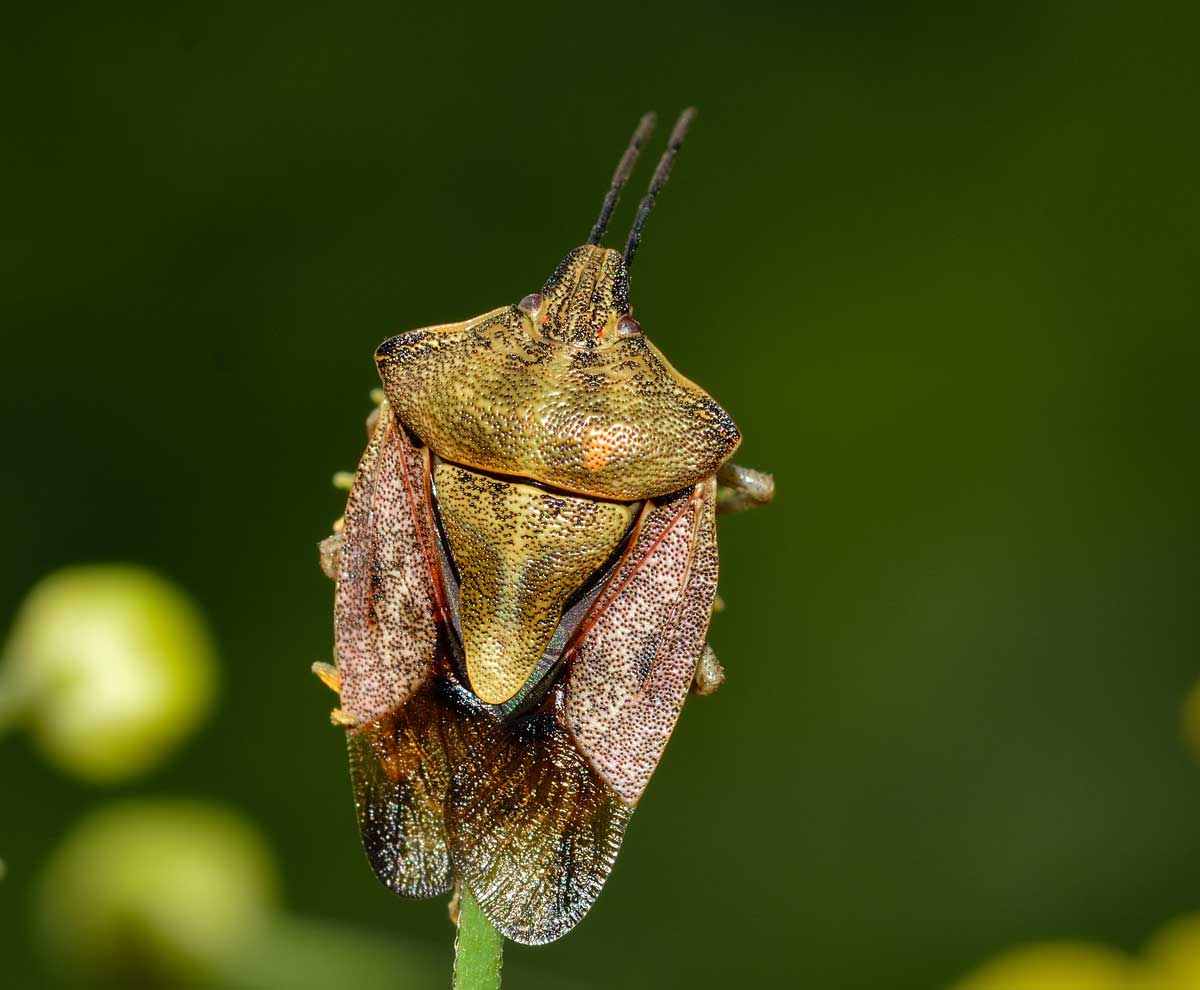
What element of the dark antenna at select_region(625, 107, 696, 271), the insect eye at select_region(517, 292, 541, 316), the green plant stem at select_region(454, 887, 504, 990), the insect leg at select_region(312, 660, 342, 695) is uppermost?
the dark antenna at select_region(625, 107, 696, 271)

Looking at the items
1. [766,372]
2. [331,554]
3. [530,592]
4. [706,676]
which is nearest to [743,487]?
[706,676]

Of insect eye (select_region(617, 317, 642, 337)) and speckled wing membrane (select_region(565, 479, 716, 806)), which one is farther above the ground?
insect eye (select_region(617, 317, 642, 337))

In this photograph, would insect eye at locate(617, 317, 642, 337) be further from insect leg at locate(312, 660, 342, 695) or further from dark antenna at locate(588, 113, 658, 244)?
insect leg at locate(312, 660, 342, 695)

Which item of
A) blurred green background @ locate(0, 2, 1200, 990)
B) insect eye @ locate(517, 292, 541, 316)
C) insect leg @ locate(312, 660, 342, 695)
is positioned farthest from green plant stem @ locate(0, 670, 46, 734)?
blurred green background @ locate(0, 2, 1200, 990)

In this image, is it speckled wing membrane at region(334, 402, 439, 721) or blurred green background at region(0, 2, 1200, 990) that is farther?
blurred green background at region(0, 2, 1200, 990)

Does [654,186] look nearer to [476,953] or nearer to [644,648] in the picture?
[644,648]

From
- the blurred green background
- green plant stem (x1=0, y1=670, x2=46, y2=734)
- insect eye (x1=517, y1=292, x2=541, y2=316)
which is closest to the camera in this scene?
green plant stem (x1=0, y1=670, x2=46, y2=734)

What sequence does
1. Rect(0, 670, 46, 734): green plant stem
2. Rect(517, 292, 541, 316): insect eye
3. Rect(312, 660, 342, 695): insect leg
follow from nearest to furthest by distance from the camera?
Rect(0, 670, 46, 734): green plant stem → Rect(312, 660, 342, 695): insect leg → Rect(517, 292, 541, 316): insect eye
